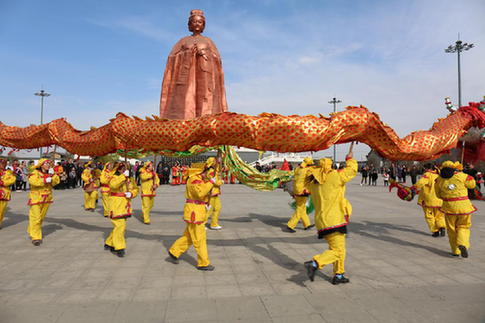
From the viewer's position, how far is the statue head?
27.2 ft

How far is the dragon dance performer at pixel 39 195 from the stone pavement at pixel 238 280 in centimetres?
29

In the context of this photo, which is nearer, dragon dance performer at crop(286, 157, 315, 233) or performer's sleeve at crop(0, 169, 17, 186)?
performer's sleeve at crop(0, 169, 17, 186)

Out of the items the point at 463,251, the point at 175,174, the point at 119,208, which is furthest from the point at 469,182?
the point at 175,174

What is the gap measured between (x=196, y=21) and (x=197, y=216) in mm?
6032

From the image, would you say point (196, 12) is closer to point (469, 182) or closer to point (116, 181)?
point (116, 181)

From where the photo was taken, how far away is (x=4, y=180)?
666 cm

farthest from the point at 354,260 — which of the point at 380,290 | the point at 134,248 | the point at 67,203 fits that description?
the point at 67,203

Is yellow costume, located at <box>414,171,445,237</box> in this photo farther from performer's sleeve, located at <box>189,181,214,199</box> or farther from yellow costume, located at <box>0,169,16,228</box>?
yellow costume, located at <box>0,169,16,228</box>

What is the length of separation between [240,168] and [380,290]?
14.0 feet

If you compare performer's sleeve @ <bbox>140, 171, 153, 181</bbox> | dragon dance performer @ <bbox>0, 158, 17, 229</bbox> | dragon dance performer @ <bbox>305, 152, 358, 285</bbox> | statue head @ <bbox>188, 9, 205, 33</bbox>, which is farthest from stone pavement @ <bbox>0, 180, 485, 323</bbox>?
statue head @ <bbox>188, 9, 205, 33</bbox>

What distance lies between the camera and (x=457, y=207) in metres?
5.08

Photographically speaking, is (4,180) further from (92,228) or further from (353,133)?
(353,133)

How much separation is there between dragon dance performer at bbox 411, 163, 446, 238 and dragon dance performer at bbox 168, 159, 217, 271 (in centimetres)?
455

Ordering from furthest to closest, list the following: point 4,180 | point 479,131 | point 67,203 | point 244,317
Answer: point 67,203, point 4,180, point 479,131, point 244,317
